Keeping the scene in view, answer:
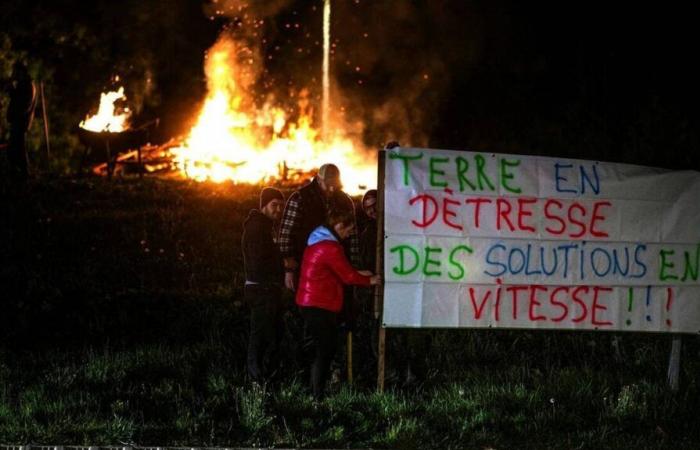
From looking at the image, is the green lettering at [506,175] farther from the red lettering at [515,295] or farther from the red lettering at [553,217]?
the red lettering at [515,295]

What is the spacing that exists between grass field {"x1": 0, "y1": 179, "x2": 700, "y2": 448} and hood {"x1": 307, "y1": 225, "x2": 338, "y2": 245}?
120 cm

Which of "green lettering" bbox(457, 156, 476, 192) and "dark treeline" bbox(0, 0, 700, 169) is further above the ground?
"dark treeline" bbox(0, 0, 700, 169)

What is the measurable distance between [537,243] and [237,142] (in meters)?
13.7

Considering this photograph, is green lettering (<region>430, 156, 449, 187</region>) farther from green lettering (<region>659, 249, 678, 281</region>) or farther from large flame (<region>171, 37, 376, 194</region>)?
large flame (<region>171, 37, 376, 194</region>)

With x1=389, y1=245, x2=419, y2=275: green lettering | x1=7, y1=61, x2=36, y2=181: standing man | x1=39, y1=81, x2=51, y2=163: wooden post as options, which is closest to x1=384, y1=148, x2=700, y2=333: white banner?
x1=389, y1=245, x2=419, y2=275: green lettering

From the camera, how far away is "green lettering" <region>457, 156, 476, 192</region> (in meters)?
7.93

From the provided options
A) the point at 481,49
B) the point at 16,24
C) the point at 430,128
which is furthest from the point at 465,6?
the point at 16,24

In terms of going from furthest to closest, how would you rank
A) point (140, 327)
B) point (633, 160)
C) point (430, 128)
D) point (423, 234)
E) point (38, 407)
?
1. point (430, 128)
2. point (633, 160)
3. point (140, 327)
4. point (423, 234)
5. point (38, 407)

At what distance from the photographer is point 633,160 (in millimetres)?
20203

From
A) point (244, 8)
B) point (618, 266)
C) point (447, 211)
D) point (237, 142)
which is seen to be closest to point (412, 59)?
point (244, 8)

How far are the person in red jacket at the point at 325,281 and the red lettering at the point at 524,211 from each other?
1361mm

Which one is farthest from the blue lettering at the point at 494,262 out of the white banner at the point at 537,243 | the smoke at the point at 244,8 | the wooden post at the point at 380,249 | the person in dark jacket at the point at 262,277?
the smoke at the point at 244,8

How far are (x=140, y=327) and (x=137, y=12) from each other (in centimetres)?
1570

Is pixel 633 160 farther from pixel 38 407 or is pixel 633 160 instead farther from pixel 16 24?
pixel 38 407
